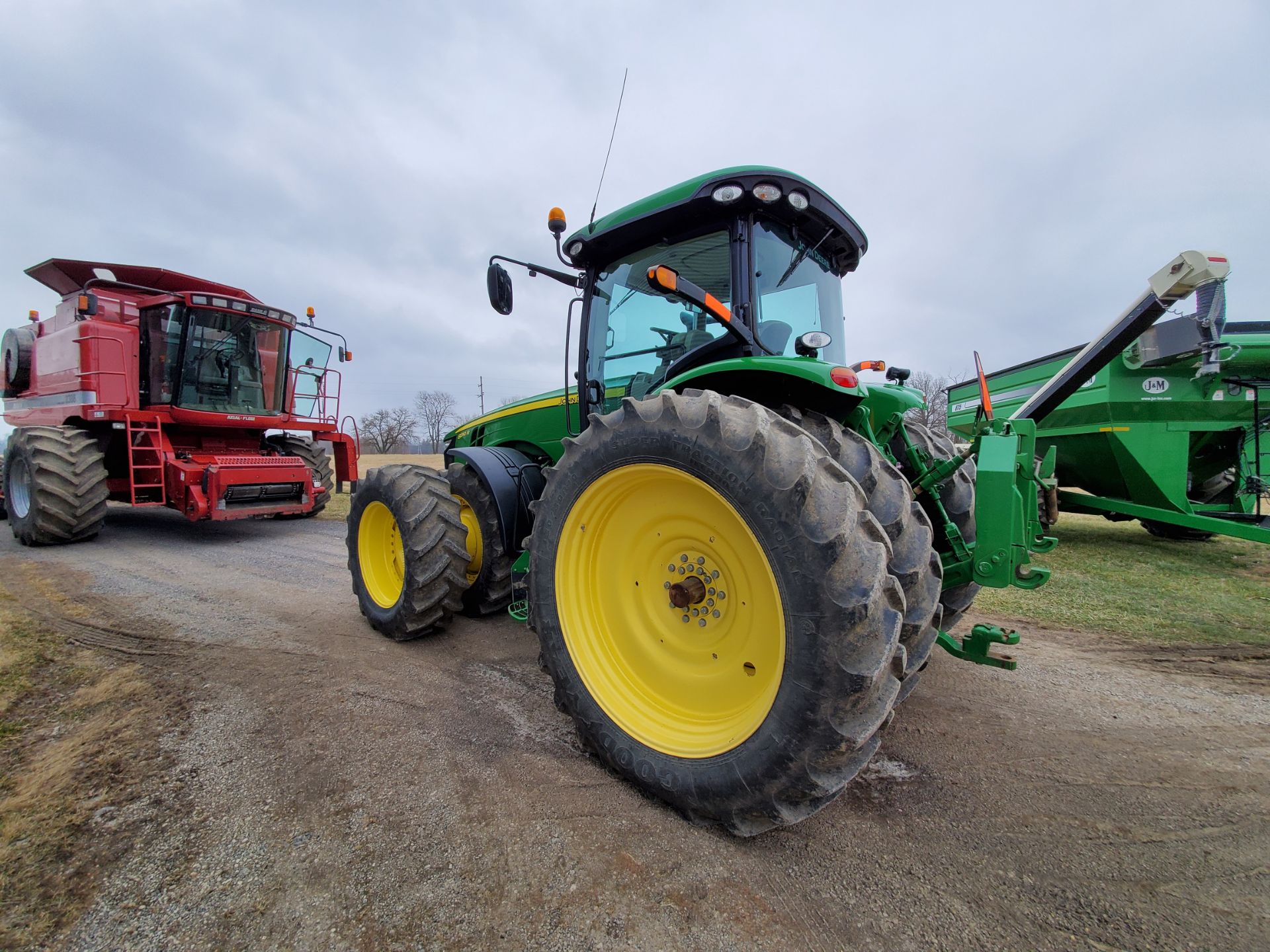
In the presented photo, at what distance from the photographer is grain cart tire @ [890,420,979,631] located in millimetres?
2619

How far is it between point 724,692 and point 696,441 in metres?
0.86

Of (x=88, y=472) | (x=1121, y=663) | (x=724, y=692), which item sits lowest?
(x=1121, y=663)

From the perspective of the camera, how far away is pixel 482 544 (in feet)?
11.4

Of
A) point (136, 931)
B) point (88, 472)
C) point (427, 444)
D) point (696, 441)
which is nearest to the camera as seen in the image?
point (136, 931)

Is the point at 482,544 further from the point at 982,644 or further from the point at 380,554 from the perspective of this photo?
the point at 982,644

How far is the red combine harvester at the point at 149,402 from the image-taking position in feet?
21.3

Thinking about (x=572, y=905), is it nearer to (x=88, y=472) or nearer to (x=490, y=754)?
(x=490, y=754)

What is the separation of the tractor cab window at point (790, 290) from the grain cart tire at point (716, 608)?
2.82ft

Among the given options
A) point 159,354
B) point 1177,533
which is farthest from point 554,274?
point 1177,533

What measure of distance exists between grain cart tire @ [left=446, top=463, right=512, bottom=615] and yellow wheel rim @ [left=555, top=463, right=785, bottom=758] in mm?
1280

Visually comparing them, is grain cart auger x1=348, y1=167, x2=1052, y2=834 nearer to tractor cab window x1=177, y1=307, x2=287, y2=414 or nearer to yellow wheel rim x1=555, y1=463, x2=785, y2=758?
yellow wheel rim x1=555, y1=463, x2=785, y2=758

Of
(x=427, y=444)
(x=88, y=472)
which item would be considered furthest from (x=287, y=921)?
(x=427, y=444)

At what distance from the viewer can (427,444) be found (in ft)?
165

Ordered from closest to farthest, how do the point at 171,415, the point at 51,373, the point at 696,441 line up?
1. the point at 696,441
2. the point at 171,415
3. the point at 51,373
